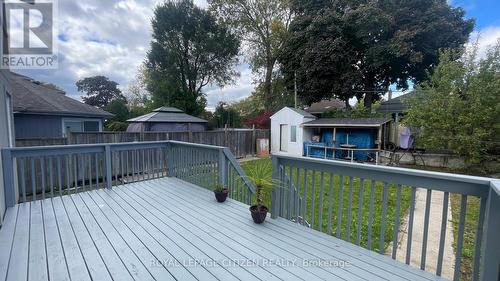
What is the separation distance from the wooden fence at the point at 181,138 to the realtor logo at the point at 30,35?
175 cm

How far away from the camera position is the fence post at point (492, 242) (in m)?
1.34

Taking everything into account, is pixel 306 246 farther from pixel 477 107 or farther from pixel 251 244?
pixel 477 107

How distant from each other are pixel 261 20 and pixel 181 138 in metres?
13.3

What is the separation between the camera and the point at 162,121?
36.8 ft

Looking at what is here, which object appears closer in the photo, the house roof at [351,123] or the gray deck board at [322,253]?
the gray deck board at [322,253]

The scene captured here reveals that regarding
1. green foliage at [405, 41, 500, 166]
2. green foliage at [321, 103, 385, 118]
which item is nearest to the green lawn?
green foliage at [405, 41, 500, 166]

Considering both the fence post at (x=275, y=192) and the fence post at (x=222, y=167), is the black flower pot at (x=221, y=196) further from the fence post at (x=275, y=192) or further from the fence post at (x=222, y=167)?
the fence post at (x=275, y=192)

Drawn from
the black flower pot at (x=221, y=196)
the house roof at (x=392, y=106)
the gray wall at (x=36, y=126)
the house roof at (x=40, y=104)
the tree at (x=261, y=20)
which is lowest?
the black flower pot at (x=221, y=196)

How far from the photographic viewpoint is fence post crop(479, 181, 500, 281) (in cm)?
134

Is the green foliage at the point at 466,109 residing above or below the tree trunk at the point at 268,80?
below

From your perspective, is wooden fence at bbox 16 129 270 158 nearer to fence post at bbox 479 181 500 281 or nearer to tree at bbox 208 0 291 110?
fence post at bbox 479 181 500 281

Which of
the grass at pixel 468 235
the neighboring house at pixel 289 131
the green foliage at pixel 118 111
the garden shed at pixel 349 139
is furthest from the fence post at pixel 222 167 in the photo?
the green foliage at pixel 118 111

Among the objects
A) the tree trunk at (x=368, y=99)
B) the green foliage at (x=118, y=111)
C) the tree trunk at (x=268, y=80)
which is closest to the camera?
the tree trunk at (x=368, y=99)

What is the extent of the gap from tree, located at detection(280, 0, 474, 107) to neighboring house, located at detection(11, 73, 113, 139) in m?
11.5
